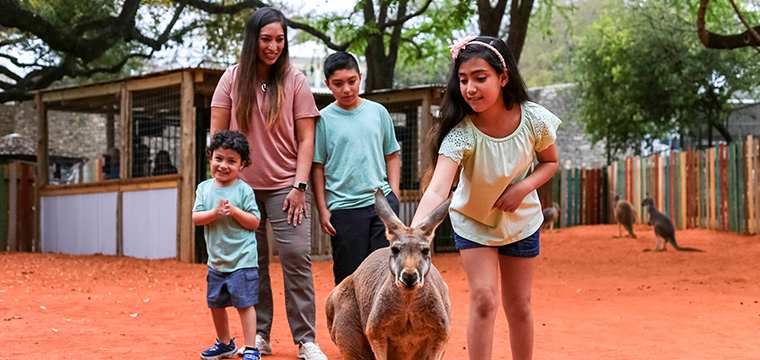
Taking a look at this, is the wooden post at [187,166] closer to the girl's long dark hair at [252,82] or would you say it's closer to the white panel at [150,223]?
the white panel at [150,223]

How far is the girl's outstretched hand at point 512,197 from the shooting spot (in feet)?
12.7

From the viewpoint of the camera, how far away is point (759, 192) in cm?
1495

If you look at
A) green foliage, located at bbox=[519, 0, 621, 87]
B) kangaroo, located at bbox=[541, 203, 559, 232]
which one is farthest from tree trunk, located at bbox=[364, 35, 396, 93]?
green foliage, located at bbox=[519, 0, 621, 87]

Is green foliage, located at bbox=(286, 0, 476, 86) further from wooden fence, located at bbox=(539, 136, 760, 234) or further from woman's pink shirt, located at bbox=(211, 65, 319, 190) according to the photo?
woman's pink shirt, located at bbox=(211, 65, 319, 190)

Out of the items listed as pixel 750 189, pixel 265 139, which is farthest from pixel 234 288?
pixel 750 189

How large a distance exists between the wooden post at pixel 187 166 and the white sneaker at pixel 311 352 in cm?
788

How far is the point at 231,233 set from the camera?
498 centimetres

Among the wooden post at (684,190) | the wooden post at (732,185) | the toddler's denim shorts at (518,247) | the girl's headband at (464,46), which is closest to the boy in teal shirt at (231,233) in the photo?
the toddler's denim shorts at (518,247)

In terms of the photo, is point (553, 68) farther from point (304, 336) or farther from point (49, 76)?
point (304, 336)

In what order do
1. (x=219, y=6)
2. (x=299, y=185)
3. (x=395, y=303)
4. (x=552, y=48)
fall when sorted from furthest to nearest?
(x=552, y=48), (x=219, y=6), (x=299, y=185), (x=395, y=303)

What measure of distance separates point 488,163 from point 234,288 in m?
1.99

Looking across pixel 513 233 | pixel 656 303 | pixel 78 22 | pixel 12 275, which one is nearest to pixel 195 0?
pixel 78 22

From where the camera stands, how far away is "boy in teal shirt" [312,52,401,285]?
17.0 feet

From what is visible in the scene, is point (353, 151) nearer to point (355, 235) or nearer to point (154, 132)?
point (355, 235)
